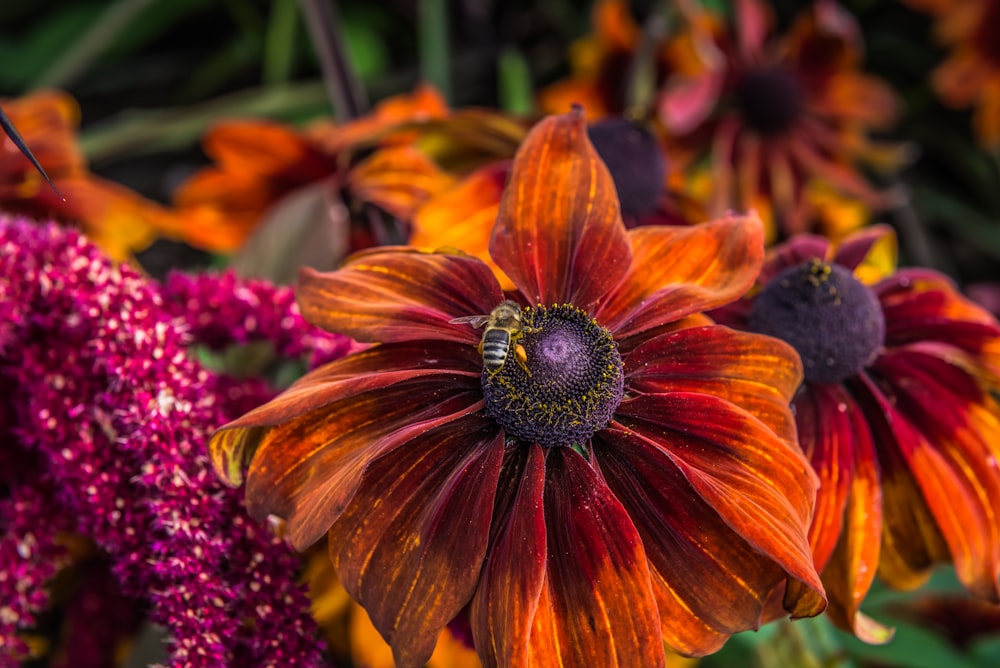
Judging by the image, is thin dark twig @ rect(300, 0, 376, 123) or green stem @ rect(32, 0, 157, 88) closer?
thin dark twig @ rect(300, 0, 376, 123)

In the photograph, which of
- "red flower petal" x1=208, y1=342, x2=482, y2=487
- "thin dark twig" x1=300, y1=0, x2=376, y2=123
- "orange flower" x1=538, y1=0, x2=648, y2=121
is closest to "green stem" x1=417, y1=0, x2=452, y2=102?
"orange flower" x1=538, y1=0, x2=648, y2=121

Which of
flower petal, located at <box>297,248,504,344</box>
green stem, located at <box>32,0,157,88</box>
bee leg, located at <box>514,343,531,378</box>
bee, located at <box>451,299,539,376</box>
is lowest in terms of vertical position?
bee leg, located at <box>514,343,531,378</box>

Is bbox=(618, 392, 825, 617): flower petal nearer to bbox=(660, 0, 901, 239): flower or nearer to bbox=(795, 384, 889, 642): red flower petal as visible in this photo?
bbox=(795, 384, 889, 642): red flower petal

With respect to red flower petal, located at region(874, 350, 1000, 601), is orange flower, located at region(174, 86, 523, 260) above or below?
above

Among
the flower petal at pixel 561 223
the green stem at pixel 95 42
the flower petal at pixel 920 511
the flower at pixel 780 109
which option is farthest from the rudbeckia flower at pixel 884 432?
the green stem at pixel 95 42

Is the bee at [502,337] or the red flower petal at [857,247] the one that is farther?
the red flower petal at [857,247]

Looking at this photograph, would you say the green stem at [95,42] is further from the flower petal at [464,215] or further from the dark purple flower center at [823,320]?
the dark purple flower center at [823,320]

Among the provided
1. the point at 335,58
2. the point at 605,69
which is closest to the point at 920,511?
the point at 335,58
